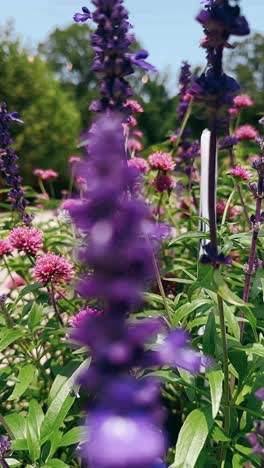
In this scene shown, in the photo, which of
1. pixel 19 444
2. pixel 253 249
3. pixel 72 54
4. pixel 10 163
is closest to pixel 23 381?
pixel 19 444

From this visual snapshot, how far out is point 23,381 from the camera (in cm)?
195

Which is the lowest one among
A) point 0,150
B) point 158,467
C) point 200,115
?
point 158,467

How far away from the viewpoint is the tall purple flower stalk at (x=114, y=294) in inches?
21.9

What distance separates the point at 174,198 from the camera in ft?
14.2

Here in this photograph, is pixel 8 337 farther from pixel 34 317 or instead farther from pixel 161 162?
pixel 161 162

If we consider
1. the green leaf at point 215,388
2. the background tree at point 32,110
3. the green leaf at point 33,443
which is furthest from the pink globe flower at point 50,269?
the background tree at point 32,110

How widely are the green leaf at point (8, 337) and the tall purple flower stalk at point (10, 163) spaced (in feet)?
2.68

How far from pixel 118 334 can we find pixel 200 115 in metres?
0.72

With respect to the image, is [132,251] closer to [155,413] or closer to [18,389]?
[155,413]

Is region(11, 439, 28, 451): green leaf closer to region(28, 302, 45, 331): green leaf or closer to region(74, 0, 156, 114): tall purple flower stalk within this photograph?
region(28, 302, 45, 331): green leaf

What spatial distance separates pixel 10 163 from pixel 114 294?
2.23m

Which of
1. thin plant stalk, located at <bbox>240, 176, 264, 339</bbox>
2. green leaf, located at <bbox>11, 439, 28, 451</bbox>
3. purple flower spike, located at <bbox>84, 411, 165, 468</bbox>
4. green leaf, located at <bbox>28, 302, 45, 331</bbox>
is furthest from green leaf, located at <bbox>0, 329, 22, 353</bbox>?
purple flower spike, located at <bbox>84, 411, 165, 468</bbox>

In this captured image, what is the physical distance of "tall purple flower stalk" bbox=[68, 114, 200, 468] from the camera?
0.56 metres

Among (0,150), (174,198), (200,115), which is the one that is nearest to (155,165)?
(0,150)
